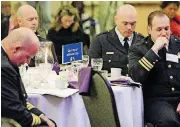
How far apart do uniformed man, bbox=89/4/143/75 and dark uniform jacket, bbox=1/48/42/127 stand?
2.02 m

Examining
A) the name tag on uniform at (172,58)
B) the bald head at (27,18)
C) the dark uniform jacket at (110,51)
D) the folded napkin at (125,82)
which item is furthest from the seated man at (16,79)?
the bald head at (27,18)

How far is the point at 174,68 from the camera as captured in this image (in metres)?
3.60

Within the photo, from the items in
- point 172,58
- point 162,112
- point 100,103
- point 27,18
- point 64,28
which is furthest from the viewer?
point 64,28

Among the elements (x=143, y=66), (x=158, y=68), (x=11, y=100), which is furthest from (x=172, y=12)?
(x=11, y=100)

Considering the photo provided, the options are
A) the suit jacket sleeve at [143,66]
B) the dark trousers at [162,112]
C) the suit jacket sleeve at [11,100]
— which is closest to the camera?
→ the suit jacket sleeve at [11,100]

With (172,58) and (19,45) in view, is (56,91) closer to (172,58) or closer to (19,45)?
(19,45)

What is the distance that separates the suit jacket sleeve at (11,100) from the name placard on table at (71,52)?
1407 mm

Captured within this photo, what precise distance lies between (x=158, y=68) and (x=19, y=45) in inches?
57.1

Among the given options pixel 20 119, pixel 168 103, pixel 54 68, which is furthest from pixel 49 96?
pixel 168 103

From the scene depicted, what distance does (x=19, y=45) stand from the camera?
253cm

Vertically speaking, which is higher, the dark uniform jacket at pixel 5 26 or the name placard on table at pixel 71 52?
the dark uniform jacket at pixel 5 26

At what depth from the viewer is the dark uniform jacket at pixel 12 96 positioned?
2.35 m

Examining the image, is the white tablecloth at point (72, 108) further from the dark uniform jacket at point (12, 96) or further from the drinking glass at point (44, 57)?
the drinking glass at point (44, 57)

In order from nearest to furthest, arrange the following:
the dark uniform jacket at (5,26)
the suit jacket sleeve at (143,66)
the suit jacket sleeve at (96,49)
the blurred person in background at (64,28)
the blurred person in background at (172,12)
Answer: the suit jacket sleeve at (143,66)
the suit jacket sleeve at (96,49)
the dark uniform jacket at (5,26)
the blurred person in background at (172,12)
the blurred person in background at (64,28)
